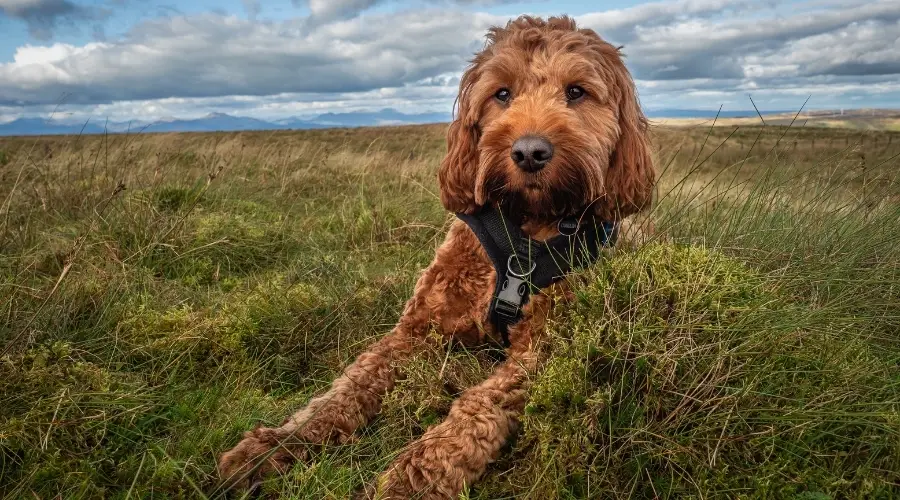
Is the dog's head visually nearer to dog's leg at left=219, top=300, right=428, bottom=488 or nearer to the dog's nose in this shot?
the dog's nose

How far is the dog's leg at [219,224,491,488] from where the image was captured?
8.73ft

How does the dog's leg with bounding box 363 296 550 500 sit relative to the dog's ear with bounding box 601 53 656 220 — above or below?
below

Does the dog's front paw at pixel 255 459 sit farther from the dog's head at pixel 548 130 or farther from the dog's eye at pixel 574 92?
the dog's eye at pixel 574 92

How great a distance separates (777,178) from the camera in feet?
13.9

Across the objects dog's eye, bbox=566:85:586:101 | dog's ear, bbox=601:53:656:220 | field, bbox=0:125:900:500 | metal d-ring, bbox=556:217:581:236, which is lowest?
field, bbox=0:125:900:500

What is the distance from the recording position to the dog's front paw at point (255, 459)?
2574mm

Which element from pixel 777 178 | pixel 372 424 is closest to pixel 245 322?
pixel 372 424

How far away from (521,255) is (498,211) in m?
0.24

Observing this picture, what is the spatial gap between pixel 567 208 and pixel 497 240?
377 millimetres

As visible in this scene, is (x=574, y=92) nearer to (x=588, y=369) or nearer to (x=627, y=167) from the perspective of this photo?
(x=627, y=167)

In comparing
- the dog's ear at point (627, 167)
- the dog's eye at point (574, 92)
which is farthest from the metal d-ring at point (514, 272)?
the dog's eye at point (574, 92)

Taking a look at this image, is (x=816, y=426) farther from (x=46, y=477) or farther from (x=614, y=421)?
(x=46, y=477)

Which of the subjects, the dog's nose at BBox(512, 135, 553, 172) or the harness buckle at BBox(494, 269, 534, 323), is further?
the harness buckle at BBox(494, 269, 534, 323)

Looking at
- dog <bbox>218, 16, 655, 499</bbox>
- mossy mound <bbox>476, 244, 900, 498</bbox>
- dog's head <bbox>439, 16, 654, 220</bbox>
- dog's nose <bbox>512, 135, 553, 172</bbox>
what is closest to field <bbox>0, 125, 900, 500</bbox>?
mossy mound <bbox>476, 244, 900, 498</bbox>
